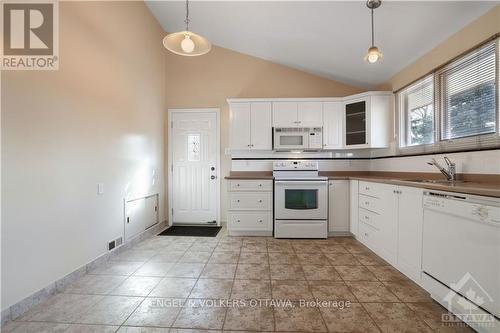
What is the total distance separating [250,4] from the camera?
2600mm

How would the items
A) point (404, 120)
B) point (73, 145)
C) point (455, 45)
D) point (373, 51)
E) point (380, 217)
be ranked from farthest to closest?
point (404, 120) → point (380, 217) → point (455, 45) → point (73, 145) → point (373, 51)

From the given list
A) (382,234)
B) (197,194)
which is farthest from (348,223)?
(197,194)

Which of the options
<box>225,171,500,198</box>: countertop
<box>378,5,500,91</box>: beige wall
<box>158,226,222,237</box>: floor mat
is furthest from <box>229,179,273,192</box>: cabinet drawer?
<box>378,5,500,91</box>: beige wall

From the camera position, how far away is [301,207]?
3.22 meters

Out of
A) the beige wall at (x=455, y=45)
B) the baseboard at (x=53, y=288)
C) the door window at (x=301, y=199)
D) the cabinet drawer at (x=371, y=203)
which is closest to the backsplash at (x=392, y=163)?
the cabinet drawer at (x=371, y=203)

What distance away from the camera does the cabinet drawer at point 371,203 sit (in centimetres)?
245

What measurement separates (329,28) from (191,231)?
3487 millimetres

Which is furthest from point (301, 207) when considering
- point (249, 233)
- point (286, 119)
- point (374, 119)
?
point (374, 119)

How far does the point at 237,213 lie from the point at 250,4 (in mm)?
2779

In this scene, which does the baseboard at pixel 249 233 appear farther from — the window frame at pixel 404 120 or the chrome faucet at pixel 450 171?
the window frame at pixel 404 120

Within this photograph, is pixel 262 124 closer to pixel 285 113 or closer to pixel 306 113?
pixel 285 113

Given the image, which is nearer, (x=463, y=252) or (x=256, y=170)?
(x=463, y=252)

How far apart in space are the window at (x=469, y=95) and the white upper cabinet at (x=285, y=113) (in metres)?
1.80

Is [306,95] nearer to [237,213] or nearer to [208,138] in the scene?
[208,138]
